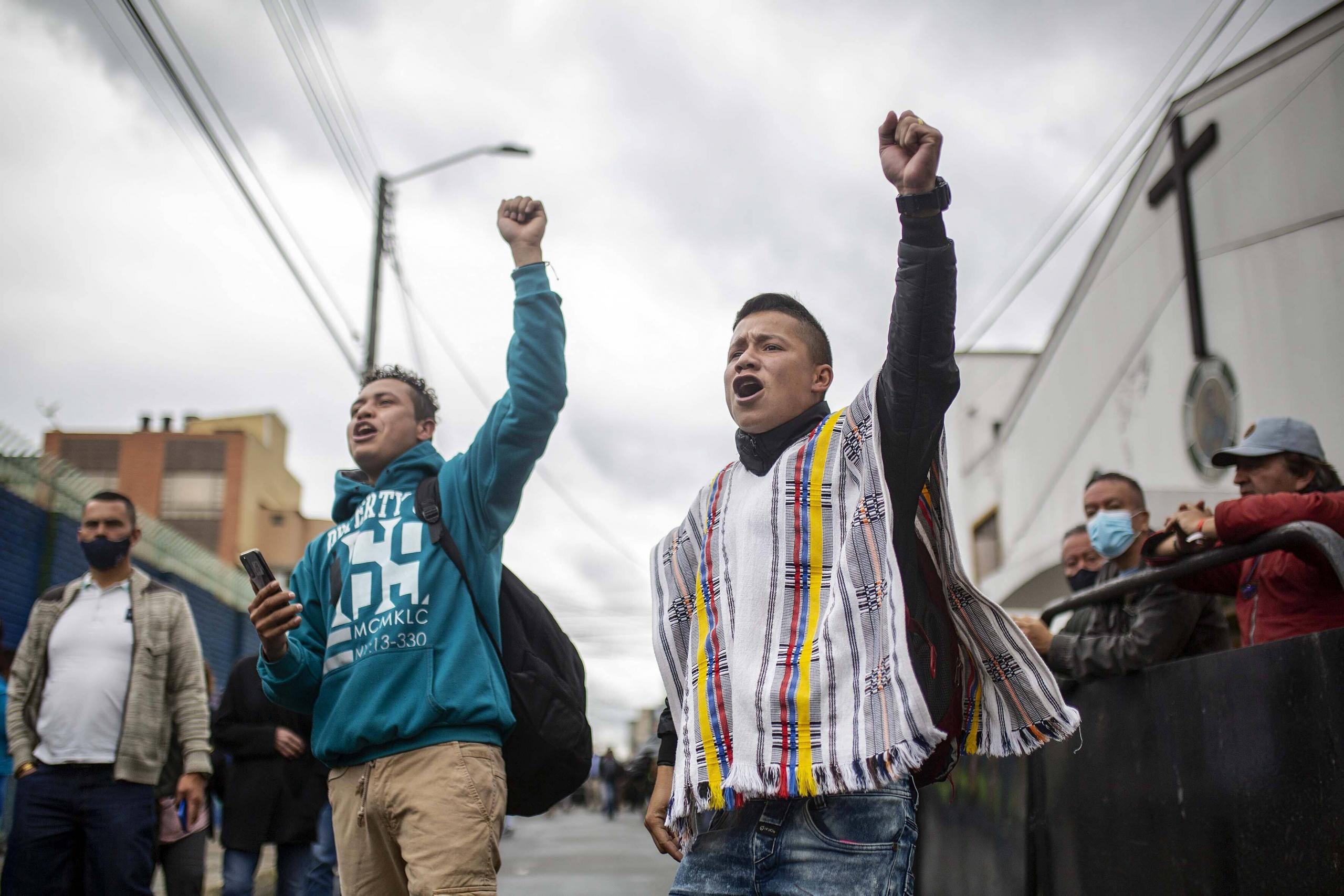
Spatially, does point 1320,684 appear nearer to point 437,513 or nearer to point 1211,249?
point 437,513

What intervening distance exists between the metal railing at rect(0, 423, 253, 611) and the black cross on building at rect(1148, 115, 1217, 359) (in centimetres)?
842

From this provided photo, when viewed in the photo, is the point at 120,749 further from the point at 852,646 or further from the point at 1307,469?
the point at 1307,469

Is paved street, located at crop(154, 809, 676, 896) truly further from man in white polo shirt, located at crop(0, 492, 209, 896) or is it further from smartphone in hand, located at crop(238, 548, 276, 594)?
smartphone in hand, located at crop(238, 548, 276, 594)

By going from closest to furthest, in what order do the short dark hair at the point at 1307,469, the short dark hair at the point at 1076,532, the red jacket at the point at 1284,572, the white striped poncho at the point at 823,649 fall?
the white striped poncho at the point at 823,649, the red jacket at the point at 1284,572, the short dark hair at the point at 1307,469, the short dark hair at the point at 1076,532

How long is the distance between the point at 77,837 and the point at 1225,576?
4296 mm

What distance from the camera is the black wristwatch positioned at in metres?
2.35

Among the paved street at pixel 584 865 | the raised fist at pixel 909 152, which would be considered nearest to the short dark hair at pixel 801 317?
the raised fist at pixel 909 152

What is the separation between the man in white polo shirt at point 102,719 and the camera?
4.47 m

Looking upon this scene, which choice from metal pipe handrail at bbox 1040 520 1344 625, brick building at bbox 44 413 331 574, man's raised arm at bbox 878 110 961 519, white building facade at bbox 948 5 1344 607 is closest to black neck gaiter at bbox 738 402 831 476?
man's raised arm at bbox 878 110 961 519

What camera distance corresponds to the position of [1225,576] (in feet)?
13.8

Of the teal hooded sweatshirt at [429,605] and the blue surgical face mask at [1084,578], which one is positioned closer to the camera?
the teal hooded sweatshirt at [429,605]

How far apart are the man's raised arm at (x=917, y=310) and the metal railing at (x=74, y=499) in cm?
645

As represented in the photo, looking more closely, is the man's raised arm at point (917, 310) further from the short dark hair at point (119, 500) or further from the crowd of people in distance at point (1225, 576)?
the short dark hair at point (119, 500)

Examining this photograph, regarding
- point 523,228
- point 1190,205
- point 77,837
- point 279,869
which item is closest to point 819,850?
point 523,228
